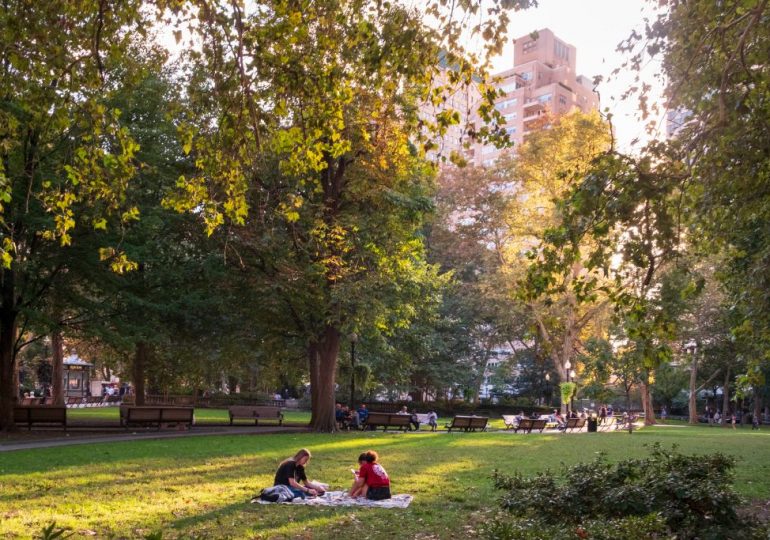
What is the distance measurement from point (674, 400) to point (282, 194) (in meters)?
56.1

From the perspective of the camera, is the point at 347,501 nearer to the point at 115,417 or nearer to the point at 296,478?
the point at 296,478

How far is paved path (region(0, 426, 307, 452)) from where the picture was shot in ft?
55.4

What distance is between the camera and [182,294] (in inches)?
899

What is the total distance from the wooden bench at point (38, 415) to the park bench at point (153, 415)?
2.04m

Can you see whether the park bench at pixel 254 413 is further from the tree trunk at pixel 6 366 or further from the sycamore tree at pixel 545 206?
the sycamore tree at pixel 545 206

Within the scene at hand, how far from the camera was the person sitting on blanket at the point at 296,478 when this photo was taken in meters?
10.0

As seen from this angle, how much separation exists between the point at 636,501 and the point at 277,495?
4.99 metres

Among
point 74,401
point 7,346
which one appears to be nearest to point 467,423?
point 7,346

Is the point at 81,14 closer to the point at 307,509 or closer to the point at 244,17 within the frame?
the point at 244,17

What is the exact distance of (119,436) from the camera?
2014 cm

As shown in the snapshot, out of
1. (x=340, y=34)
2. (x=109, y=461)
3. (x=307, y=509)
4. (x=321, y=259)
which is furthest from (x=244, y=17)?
(x=321, y=259)

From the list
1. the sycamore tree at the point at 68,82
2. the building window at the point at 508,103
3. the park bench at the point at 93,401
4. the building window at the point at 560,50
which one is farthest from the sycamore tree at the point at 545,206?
the building window at the point at 560,50

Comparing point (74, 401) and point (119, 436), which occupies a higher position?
point (119, 436)

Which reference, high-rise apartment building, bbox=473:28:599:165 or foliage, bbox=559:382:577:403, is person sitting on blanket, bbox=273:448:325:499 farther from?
high-rise apartment building, bbox=473:28:599:165
